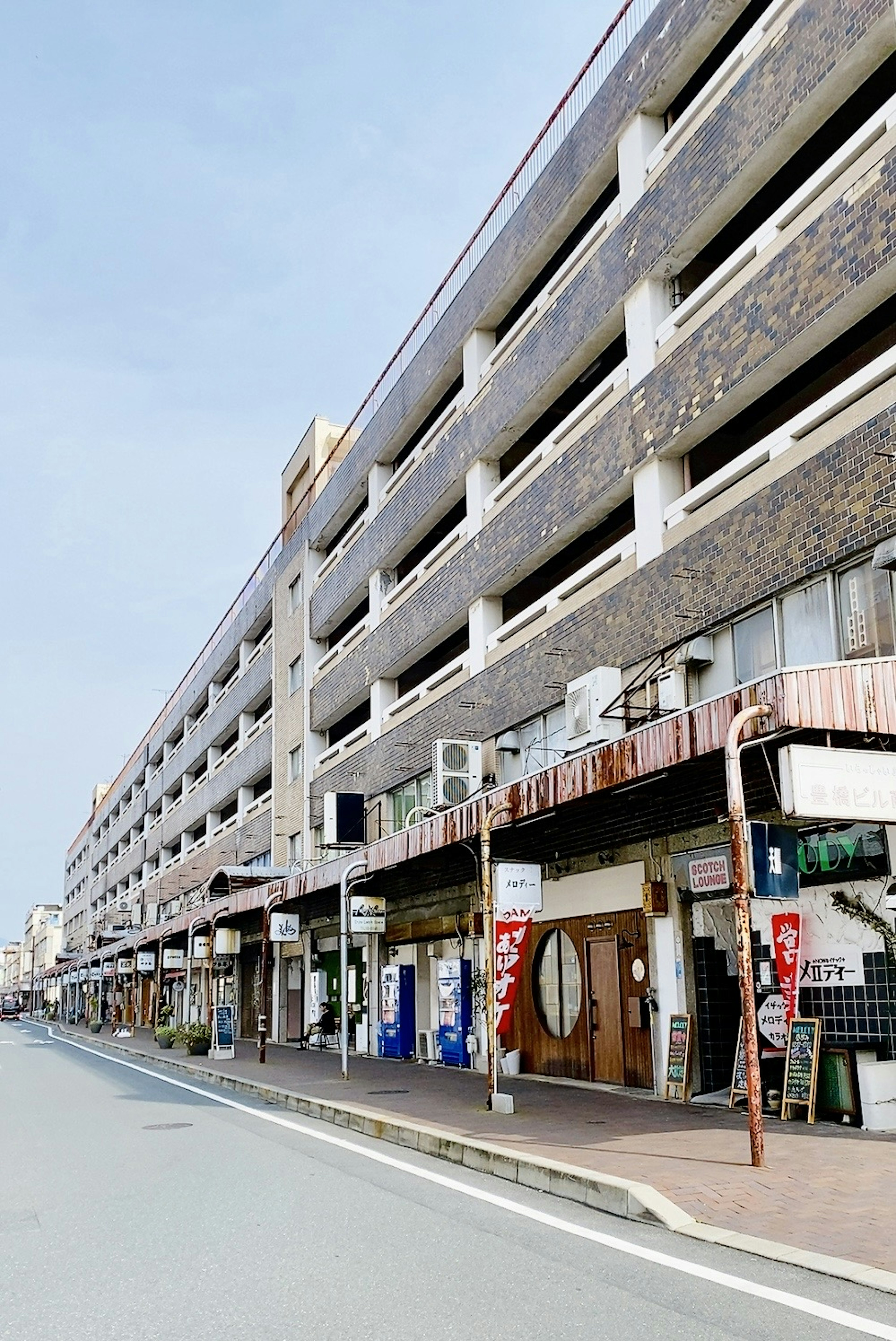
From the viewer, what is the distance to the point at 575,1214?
8.70 meters

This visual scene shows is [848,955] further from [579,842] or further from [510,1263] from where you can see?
[510,1263]

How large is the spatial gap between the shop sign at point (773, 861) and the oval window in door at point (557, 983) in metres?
8.28

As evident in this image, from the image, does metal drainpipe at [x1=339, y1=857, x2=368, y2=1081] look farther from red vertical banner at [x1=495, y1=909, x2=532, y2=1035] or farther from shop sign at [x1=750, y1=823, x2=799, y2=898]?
shop sign at [x1=750, y1=823, x2=799, y2=898]

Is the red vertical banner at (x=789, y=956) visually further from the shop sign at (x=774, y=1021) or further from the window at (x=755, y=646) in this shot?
the window at (x=755, y=646)

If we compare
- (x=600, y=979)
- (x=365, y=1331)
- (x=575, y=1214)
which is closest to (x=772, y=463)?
(x=600, y=979)

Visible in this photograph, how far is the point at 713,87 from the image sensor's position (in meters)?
16.5

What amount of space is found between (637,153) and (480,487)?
7149 mm

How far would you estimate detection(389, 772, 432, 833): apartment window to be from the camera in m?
25.8

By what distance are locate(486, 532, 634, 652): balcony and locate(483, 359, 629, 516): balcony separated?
1.97 m

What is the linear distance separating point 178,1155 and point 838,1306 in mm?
7931

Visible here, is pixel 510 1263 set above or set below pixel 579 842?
below

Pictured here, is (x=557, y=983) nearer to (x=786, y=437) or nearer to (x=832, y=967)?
(x=832, y=967)

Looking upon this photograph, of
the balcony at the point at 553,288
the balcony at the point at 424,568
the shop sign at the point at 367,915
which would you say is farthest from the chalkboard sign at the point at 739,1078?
the balcony at the point at 424,568

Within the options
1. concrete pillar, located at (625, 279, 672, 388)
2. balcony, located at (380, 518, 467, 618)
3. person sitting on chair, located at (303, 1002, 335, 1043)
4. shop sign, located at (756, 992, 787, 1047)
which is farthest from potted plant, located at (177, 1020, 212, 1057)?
concrete pillar, located at (625, 279, 672, 388)
